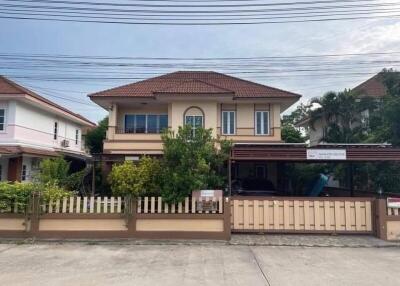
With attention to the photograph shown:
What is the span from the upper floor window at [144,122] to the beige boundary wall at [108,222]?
12.3m

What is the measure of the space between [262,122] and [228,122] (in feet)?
6.60

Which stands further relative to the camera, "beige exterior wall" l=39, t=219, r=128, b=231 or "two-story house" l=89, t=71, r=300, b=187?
"two-story house" l=89, t=71, r=300, b=187

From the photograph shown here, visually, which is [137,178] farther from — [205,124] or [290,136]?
[290,136]

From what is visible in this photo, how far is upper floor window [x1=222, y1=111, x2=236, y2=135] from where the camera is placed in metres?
22.7

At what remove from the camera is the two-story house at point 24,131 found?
790 inches

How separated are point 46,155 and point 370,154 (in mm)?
17480

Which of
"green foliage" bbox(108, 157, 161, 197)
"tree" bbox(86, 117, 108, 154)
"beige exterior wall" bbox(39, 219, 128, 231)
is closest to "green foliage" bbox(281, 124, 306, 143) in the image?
"tree" bbox(86, 117, 108, 154)

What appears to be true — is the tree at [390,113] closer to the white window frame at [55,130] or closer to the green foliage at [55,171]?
the green foliage at [55,171]

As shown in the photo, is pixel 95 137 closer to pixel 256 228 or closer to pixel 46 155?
pixel 46 155

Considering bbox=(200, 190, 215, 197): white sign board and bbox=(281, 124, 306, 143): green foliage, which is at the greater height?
bbox=(281, 124, 306, 143): green foliage

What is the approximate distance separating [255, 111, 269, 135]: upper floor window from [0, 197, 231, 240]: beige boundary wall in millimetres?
11590

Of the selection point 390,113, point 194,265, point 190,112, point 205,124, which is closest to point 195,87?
point 190,112

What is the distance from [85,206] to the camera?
11.6m

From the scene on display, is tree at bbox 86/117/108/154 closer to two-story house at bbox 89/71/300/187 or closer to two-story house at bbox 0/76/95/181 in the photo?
two-story house at bbox 0/76/95/181
